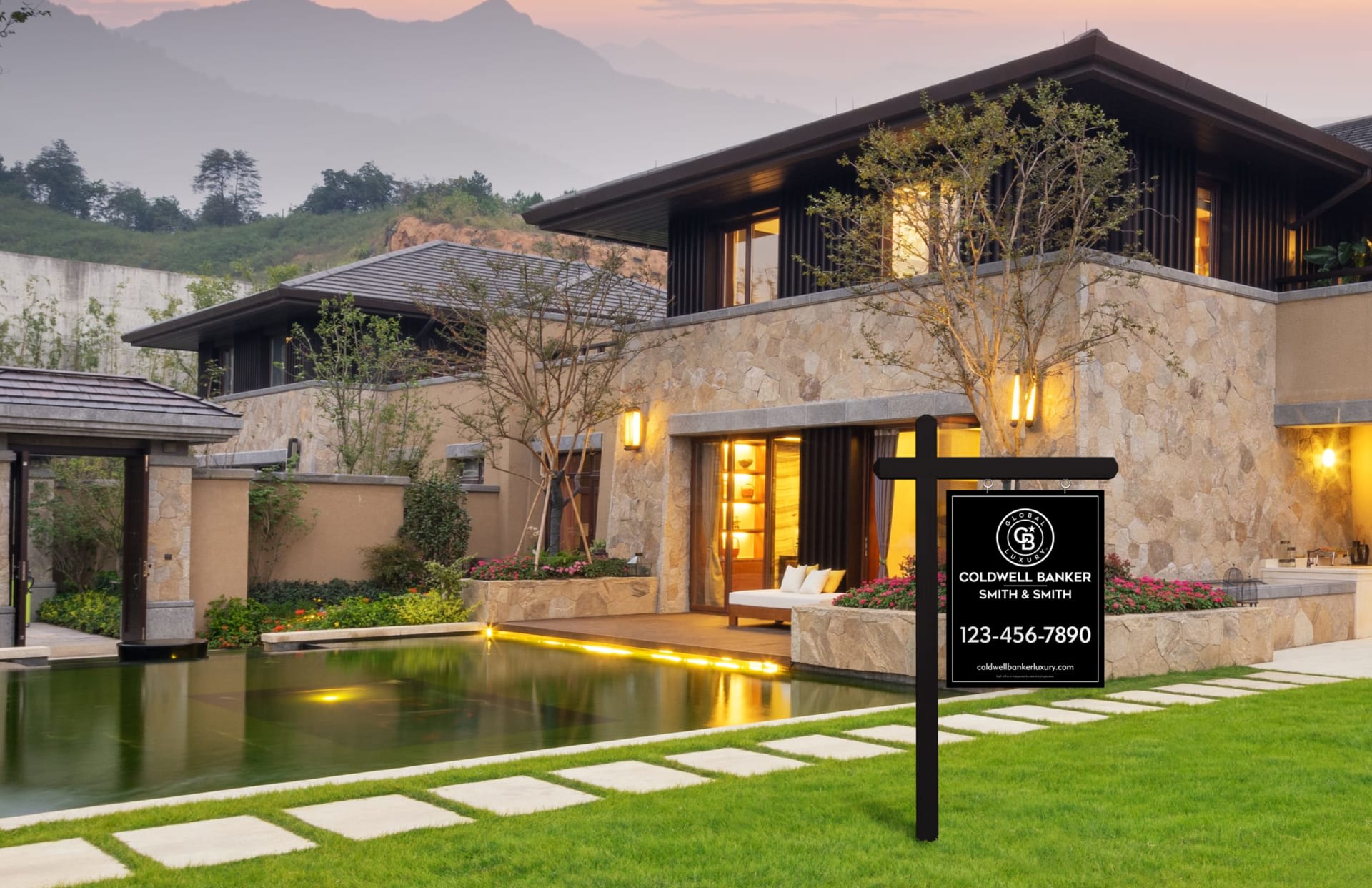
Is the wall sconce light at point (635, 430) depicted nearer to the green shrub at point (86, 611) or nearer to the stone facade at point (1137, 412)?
the stone facade at point (1137, 412)

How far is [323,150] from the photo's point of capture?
140 metres

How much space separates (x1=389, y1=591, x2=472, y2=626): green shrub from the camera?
15500 mm

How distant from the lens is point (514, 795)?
6.12 m

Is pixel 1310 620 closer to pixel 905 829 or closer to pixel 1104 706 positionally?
pixel 1104 706

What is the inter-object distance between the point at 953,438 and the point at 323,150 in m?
136

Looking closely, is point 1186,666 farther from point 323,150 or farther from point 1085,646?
point 323,150

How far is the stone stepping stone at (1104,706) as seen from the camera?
897 centimetres

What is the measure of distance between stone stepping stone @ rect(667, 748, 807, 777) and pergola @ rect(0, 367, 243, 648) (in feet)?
27.4

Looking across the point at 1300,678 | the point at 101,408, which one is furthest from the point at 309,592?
the point at 1300,678

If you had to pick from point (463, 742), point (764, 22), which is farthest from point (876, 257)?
point (764, 22)

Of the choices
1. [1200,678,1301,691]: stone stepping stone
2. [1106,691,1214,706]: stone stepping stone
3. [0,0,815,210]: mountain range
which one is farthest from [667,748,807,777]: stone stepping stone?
[0,0,815,210]: mountain range

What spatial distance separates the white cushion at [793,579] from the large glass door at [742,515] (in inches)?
36.9

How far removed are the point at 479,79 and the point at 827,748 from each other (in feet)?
528

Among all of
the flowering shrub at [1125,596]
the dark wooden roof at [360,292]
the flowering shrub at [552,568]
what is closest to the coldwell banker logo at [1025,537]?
the flowering shrub at [1125,596]
